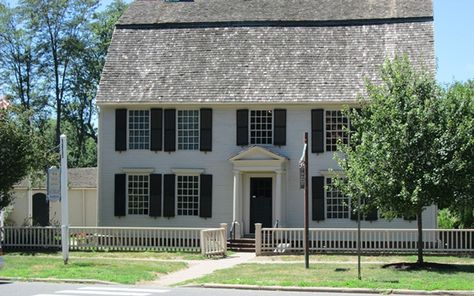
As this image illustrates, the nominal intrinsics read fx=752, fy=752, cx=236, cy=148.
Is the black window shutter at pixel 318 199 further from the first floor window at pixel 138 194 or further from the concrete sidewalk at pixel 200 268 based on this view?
the first floor window at pixel 138 194

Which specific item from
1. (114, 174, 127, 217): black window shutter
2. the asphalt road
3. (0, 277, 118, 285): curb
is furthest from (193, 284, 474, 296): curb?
(114, 174, 127, 217): black window shutter

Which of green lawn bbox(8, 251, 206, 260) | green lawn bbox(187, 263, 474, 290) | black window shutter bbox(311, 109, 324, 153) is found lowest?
green lawn bbox(8, 251, 206, 260)

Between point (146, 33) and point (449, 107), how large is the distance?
16.3m

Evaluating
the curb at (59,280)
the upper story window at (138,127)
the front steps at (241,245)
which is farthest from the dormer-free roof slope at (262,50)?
the curb at (59,280)

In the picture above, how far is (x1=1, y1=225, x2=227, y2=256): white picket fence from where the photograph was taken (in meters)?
27.5

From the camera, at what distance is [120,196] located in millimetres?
31016

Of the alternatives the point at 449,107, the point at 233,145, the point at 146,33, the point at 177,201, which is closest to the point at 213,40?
the point at 146,33

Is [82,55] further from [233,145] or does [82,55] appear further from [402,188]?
[402,188]

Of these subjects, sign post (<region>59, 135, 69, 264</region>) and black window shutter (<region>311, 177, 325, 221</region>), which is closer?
sign post (<region>59, 135, 69, 264</region>)

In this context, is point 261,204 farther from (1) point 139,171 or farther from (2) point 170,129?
(1) point 139,171

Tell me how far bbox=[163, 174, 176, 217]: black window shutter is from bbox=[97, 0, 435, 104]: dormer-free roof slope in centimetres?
319

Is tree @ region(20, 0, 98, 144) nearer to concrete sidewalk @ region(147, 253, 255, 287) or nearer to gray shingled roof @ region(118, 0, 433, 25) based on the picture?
gray shingled roof @ region(118, 0, 433, 25)

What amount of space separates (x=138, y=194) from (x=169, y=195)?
1386mm

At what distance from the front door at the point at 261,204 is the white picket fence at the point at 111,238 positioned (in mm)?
3439
